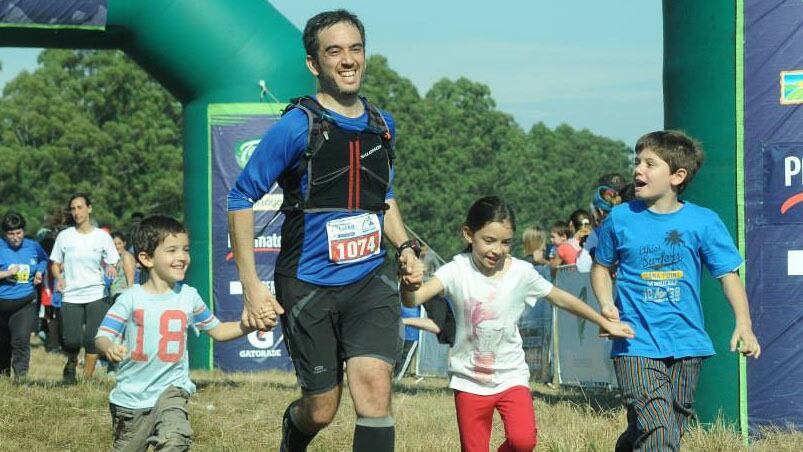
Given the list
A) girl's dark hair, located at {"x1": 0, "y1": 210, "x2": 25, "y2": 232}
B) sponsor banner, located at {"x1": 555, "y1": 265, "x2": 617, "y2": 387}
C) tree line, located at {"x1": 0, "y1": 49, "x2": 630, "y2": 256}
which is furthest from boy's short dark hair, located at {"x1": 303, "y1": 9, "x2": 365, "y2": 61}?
tree line, located at {"x1": 0, "y1": 49, "x2": 630, "y2": 256}

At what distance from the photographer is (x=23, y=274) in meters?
14.0

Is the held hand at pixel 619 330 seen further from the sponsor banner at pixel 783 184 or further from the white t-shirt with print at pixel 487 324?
the sponsor banner at pixel 783 184

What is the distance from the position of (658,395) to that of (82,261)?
28.4 feet

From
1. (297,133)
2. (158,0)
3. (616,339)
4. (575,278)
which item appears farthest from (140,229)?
(158,0)

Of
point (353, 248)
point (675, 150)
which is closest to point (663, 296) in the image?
point (675, 150)

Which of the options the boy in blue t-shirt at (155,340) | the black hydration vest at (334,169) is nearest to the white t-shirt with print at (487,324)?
the black hydration vest at (334,169)

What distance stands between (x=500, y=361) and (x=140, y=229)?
2013mm

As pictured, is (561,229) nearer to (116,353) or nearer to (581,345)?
(581,345)

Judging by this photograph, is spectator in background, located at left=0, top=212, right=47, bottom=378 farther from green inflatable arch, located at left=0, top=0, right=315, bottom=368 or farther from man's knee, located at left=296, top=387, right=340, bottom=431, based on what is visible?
man's knee, located at left=296, top=387, right=340, bottom=431

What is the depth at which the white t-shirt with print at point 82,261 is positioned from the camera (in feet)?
45.1

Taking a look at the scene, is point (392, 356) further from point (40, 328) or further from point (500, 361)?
point (40, 328)

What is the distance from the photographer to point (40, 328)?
79.5 feet

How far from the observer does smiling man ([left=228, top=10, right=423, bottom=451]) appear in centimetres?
584

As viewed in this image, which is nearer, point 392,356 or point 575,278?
point 392,356
